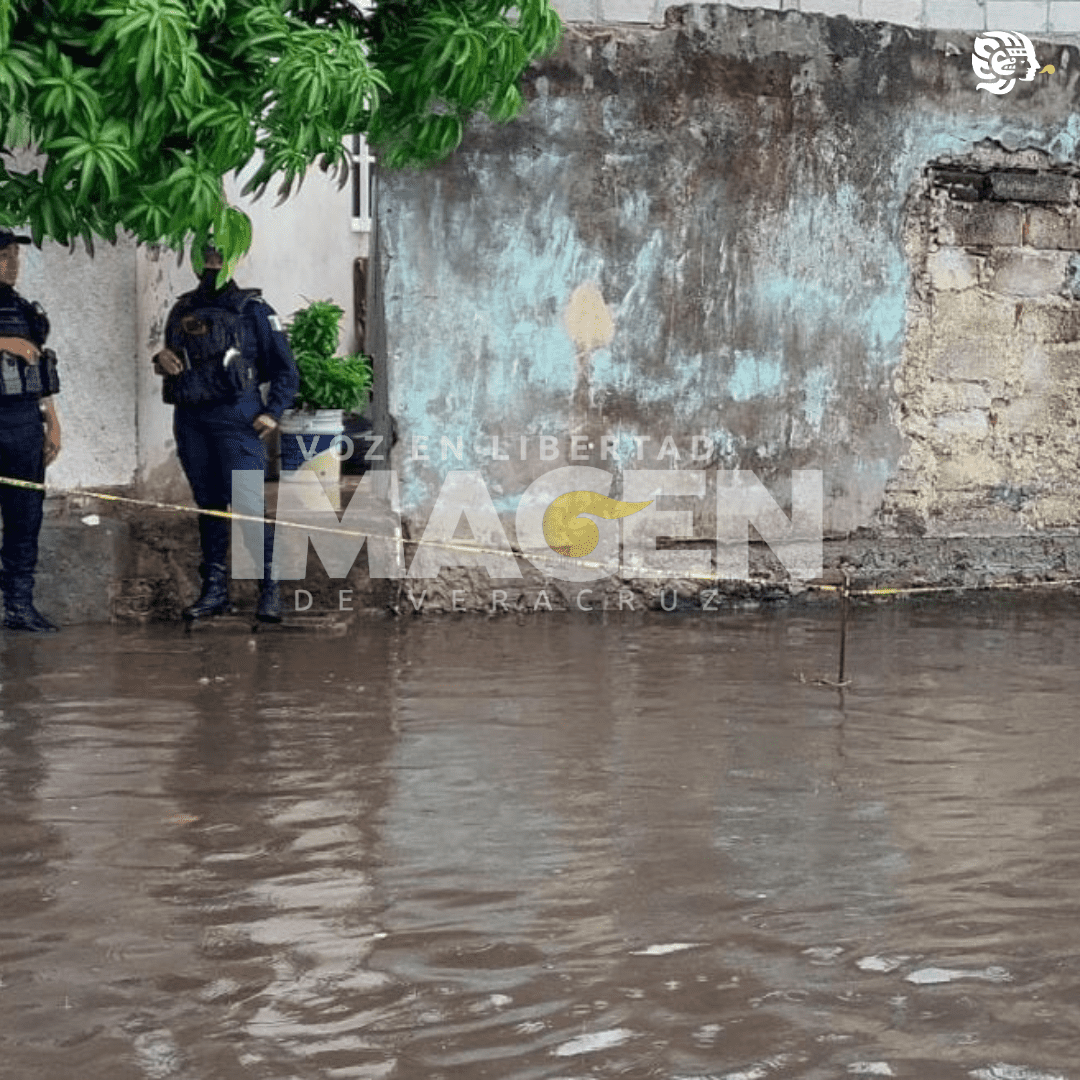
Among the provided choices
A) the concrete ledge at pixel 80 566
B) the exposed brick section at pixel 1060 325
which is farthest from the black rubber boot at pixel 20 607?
the exposed brick section at pixel 1060 325

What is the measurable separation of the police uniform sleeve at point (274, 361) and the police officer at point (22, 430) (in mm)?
1036

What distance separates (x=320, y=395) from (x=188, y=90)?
3608 millimetres

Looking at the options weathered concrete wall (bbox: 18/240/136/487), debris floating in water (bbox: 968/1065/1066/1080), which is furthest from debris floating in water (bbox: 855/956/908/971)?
weathered concrete wall (bbox: 18/240/136/487)

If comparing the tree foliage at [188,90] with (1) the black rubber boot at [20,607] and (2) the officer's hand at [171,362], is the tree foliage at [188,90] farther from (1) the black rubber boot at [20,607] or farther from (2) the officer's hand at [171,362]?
(1) the black rubber boot at [20,607]

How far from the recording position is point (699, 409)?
430 inches

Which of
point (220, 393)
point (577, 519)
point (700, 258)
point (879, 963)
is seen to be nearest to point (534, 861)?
point (879, 963)

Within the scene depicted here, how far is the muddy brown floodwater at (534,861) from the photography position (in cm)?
462

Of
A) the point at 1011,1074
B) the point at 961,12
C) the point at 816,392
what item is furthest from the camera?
the point at 961,12

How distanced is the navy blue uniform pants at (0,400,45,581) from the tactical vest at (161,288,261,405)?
73cm

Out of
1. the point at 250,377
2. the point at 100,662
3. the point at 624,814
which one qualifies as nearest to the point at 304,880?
the point at 624,814

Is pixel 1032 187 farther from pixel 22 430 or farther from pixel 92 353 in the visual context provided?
pixel 22 430

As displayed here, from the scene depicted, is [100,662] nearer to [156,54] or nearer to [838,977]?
[156,54]

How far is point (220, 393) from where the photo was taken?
10.1 m

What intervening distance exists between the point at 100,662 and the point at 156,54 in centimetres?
304
